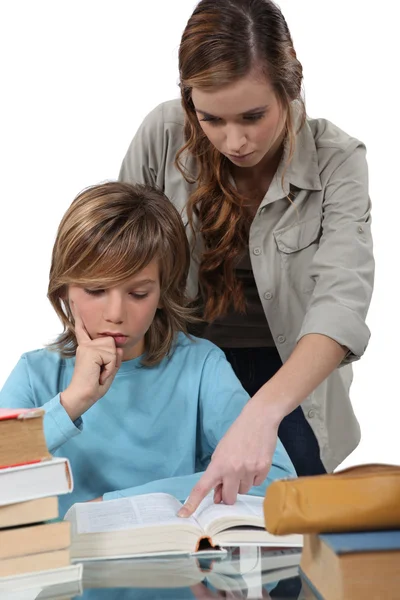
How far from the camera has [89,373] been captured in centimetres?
167

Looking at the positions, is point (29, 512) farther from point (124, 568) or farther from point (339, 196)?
point (339, 196)

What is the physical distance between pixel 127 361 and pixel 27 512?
77cm

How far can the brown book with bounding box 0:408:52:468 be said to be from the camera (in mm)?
1167

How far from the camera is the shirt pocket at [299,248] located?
6.79 ft

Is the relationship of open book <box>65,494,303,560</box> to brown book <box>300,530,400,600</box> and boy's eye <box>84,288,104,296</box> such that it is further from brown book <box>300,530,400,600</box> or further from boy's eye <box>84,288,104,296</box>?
boy's eye <box>84,288,104,296</box>

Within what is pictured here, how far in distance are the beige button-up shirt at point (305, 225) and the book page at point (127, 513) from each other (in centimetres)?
60

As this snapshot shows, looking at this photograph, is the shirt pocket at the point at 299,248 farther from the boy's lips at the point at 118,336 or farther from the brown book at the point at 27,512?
the brown book at the point at 27,512

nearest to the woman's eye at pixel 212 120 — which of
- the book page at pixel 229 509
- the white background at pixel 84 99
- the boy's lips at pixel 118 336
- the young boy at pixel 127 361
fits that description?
the young boy at pixel 127 361

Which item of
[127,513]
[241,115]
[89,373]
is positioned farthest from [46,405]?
[241,115]

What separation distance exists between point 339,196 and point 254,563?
98 cm

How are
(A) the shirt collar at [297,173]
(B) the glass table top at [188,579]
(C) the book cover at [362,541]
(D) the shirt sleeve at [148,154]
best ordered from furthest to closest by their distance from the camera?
(D) the shirt sleeve at [148,154], (A) the shirt collar at [297,173], (B) the glass table top at [188,579], (C) the book cover at [362,541]

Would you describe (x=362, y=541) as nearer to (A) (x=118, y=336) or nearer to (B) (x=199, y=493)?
(B) (x=199, y=493)

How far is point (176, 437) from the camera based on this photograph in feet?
6.11

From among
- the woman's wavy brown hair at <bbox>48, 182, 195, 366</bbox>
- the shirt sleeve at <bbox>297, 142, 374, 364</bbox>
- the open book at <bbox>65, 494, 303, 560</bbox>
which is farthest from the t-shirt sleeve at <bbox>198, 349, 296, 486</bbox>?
the open book at <bbox>65, 494, 303, 560</bbox>
